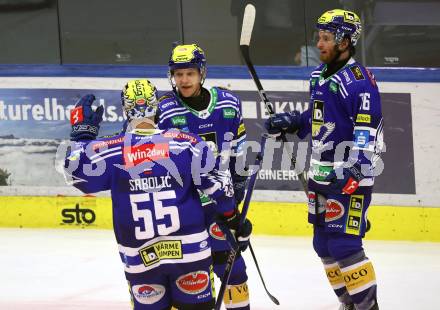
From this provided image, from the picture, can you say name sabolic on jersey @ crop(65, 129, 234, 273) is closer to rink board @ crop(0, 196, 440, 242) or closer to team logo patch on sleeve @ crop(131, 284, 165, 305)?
team logo patch on sleeve @ crop(131, 284, 165, 305)

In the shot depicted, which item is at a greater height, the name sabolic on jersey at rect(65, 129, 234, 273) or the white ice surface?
the name sabolic on jersey at rect(65, 129, 234, 273)

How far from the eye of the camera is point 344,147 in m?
4.80

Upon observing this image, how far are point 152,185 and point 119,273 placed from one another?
8.92 ft

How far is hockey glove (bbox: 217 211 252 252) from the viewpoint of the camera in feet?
13.6

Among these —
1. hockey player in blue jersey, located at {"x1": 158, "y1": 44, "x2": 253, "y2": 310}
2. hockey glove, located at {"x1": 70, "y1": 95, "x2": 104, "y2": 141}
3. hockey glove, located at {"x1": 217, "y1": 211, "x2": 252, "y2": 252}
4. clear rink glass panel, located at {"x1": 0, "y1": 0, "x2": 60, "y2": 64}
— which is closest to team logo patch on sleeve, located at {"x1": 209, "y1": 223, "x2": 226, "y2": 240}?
hockey player in blue jersey, located at {"x1": 158, "y1": 44, "x2": 253, "y2": 310}

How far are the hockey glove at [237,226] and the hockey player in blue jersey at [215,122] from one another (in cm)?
39

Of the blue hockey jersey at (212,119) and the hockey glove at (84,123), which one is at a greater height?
→ the hockey glove at (84,123)

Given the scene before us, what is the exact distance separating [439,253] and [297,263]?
3.19ft

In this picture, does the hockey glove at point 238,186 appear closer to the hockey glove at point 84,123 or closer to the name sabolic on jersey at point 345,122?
the name sabolic on jersey at point 345,122

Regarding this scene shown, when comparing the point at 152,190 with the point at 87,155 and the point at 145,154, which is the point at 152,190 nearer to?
the point at 145,154

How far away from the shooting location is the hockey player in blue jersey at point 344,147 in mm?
4668

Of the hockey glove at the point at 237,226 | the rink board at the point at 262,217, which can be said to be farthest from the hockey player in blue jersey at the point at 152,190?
the rink board at the point at 262,217

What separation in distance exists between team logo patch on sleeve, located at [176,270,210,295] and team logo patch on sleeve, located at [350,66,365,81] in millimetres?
1326

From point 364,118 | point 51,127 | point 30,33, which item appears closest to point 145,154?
point 364,118
